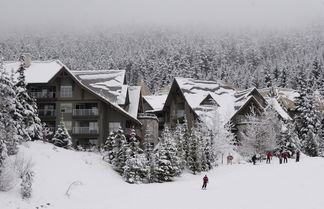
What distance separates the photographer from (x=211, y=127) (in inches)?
2371

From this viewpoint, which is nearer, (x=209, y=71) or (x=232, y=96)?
(x=232, y=96)

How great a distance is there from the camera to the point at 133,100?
5875 cm

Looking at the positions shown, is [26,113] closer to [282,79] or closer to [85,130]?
[85,130]

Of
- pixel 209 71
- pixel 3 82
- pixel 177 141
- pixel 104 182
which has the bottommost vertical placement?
pixel 104 182

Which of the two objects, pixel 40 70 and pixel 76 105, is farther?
pixel 40 70

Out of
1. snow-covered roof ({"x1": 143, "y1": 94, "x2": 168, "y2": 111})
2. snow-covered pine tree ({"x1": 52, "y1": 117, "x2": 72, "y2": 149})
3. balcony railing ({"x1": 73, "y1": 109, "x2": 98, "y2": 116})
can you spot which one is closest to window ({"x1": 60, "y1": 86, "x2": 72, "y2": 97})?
balcony railing ({"x1": 73, "y1": 109, "x2": 98, "y2": 116})

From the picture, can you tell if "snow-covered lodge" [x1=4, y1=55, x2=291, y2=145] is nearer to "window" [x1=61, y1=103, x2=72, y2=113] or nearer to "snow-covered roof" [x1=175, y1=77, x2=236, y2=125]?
"window" [x1=61, y1=103, x2=72, y2=113]

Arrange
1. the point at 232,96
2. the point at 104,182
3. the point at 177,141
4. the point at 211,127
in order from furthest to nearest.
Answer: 1. the point at 232,96
2. the point at 211,127
3. the point at 177,141
4. the point at 104,182

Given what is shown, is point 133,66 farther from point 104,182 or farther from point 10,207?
point 10,207

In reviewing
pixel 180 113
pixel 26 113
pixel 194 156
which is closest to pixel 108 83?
pixel 180 113

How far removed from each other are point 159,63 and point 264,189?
126723 millimetres

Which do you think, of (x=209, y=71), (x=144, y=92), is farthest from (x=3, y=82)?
(x=209, y=71)

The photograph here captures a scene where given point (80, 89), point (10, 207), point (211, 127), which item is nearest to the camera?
point (10, 207)

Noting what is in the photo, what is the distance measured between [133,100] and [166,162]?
1968cm
